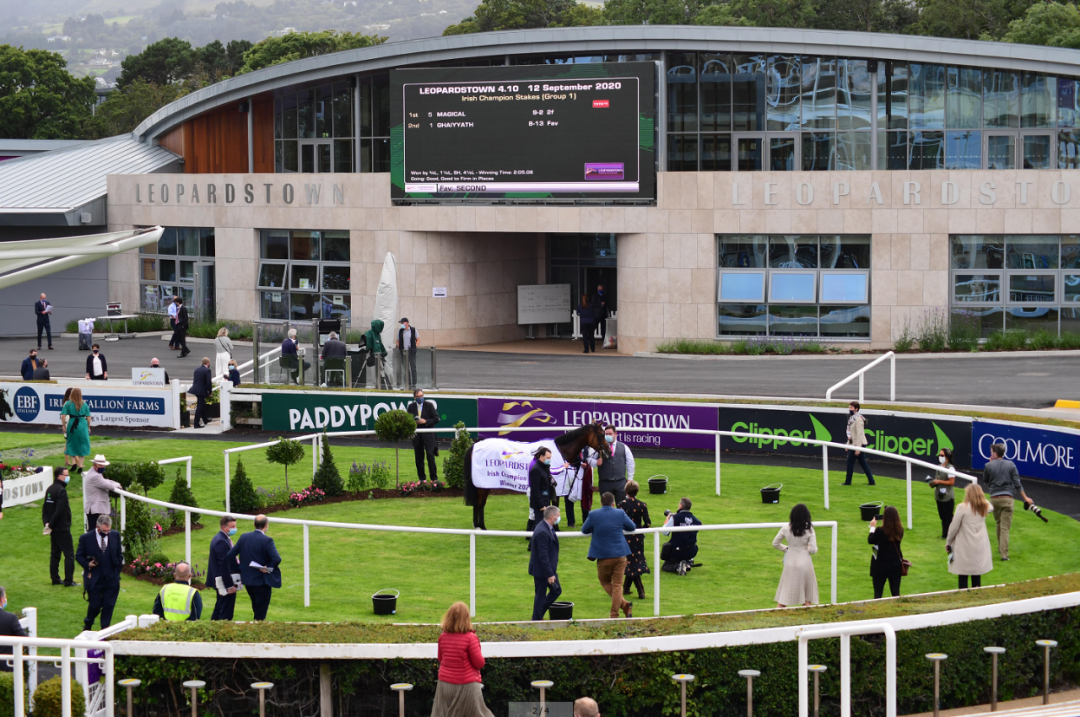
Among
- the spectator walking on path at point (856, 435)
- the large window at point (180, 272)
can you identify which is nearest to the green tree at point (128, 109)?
the large window at point (180, 272)

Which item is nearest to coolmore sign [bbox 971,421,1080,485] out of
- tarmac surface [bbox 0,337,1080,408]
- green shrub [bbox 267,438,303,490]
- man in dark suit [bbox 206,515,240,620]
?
tarmac surface [bbox 0,337,1080,408]

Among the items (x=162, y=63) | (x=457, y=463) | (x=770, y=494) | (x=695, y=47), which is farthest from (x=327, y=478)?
(x=162, y=63)

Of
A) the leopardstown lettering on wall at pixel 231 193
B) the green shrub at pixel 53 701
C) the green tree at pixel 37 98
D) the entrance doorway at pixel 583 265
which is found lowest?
the green shrub at pixel 53 701

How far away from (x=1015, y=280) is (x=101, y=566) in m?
30.4

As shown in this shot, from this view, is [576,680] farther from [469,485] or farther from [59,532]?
[59,532]

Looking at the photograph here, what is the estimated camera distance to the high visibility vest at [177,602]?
12508 mm

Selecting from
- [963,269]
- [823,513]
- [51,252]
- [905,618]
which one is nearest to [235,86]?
[963,269]

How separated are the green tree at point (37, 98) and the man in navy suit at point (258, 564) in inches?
3284

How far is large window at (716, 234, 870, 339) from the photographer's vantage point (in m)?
38.4

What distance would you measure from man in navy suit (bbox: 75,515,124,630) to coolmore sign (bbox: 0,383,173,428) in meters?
14.9

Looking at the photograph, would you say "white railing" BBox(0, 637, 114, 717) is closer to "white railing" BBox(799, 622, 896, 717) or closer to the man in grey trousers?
"white railing" BBox(799, 622, 896, 717)

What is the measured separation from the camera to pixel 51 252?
11.3m

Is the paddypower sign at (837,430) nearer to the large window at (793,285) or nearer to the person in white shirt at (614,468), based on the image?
the person in white shirt at (614,468)

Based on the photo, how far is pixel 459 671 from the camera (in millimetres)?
9992
